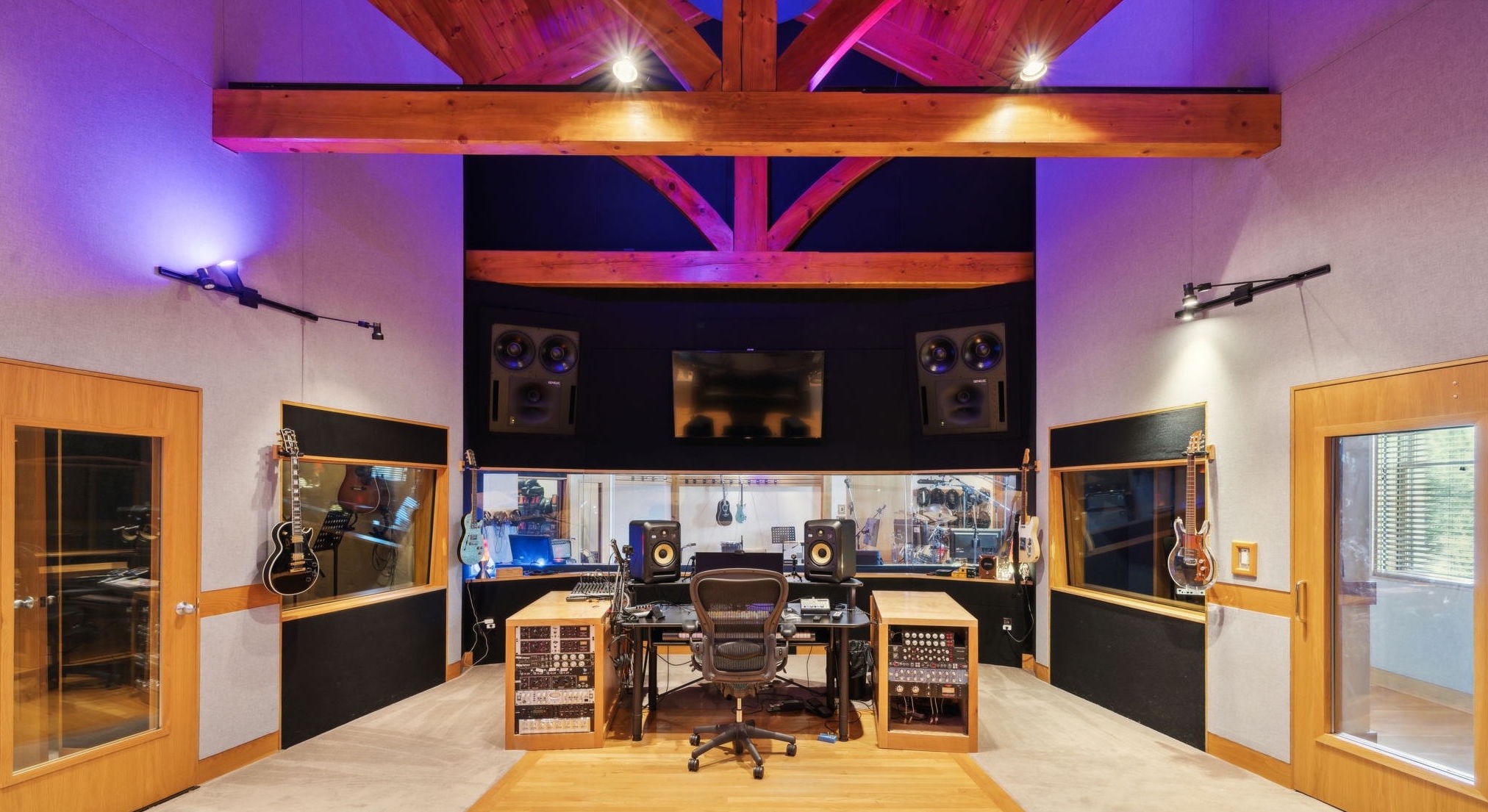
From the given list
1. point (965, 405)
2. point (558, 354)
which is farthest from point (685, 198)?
point (965, 405)

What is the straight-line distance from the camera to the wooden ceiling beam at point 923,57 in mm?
5699

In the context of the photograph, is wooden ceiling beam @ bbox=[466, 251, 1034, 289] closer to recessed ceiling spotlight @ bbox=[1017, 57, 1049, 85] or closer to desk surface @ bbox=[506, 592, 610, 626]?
recessed ceiling spotlight @ bbox=[1017, 57, 1049, 85]

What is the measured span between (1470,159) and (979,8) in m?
3.50

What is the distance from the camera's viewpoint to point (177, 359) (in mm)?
3551

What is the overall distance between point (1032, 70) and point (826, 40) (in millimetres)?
1166

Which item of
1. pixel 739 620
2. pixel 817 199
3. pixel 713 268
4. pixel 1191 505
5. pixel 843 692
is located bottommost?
pixel 843 692

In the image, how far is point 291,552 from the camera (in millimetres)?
4047

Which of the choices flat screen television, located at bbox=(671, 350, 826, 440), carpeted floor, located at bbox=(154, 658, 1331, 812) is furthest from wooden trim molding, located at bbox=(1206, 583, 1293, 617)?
flat screen television, located at bbox=(671, 350, 826, 440)

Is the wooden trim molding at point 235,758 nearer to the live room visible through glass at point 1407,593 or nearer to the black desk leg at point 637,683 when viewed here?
the black desk leg at point 637,683

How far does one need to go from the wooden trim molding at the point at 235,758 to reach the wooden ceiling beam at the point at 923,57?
21.3 feet

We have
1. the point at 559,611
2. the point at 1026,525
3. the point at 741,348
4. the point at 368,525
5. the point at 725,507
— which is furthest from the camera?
the point at 725,507

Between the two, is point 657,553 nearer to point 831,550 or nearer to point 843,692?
point 831,550

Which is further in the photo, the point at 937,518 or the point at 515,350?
the point at 937,518

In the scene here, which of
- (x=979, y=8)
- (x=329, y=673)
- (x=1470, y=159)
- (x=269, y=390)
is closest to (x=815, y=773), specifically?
(x=329, y=673)
